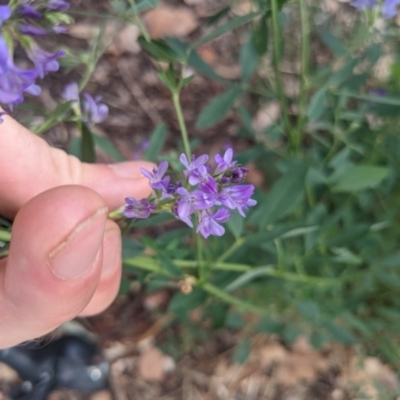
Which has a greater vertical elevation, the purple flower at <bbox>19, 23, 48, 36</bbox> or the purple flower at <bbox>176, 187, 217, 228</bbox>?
the purple flower at <bbox>19, 23, 48, 36</bbox>

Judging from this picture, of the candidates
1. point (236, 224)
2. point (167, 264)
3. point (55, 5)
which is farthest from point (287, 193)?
point (55, 5)

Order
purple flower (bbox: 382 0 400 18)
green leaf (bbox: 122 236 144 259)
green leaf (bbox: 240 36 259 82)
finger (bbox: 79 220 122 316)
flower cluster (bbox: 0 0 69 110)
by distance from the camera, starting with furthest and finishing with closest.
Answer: green leaf (bbox: 240 36 259 82) < purple flower (bbox: 382 0 400 18) < green leaf (bbox: 122 236 144 259) < finger (bbox: 79 220 122 316) < flower cluster (bbox: 0 0 69 110)

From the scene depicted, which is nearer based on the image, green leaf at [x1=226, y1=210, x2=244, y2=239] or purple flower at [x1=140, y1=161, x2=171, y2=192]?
purple flower at [x1=140, y1=161, x2=171, y2=192]

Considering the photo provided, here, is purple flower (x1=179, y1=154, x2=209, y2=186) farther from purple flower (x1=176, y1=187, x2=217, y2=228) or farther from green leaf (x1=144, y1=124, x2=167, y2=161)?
green leaf (x1=144, y1=124, x2=167, y2=161)

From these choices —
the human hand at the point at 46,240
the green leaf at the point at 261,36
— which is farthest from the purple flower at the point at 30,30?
the green leaf at the point at 261,36

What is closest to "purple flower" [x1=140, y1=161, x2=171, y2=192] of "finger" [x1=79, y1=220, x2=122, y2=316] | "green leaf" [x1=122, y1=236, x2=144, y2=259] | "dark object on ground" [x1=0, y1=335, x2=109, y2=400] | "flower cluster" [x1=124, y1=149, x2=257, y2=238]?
"flower cluster" [x1=124, y1=149, x2=257, y2=238]

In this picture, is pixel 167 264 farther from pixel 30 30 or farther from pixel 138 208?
pixel 30 30
